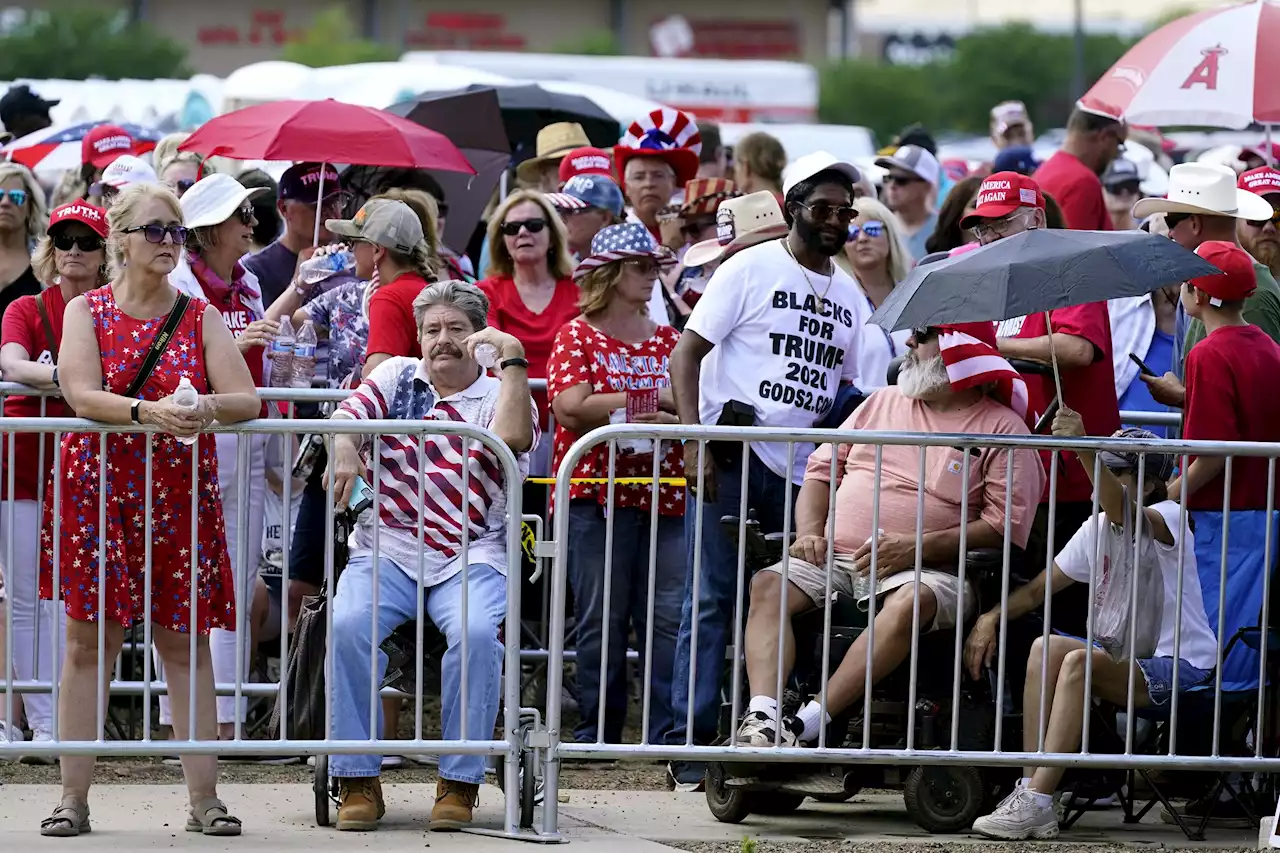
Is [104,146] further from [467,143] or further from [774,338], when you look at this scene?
[774,338]

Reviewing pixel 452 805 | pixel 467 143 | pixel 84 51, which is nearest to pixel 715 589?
pixel 452 805

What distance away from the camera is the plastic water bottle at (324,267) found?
892 centimetres

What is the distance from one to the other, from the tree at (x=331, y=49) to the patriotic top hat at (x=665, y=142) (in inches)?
2036

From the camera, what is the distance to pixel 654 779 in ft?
26.3

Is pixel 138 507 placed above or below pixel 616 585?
above

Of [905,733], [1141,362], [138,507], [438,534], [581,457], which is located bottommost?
[905,733]

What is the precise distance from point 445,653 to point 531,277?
244 cm

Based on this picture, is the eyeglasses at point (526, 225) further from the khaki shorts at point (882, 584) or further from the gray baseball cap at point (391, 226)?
the khaki shorts at point (882, 584)

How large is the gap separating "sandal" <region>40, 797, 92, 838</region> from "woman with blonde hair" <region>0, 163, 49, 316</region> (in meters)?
2.74

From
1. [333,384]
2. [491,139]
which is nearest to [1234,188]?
[333,384]

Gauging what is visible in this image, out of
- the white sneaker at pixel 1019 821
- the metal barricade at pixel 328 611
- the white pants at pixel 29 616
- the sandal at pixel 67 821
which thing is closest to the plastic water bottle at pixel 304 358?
the white pants at pixel 29 616

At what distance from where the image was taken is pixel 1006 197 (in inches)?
306

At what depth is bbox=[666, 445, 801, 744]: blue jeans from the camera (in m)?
7.52

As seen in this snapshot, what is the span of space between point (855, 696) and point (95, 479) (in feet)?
8.27
